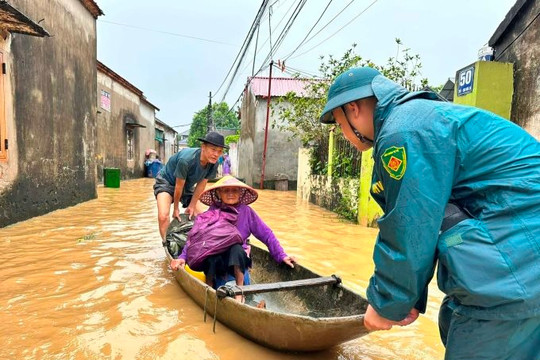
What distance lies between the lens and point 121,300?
3576 millimetres

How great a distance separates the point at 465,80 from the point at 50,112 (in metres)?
7.74

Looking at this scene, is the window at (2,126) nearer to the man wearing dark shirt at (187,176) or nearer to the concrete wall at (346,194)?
the man wearing dark shirt at (187,176)

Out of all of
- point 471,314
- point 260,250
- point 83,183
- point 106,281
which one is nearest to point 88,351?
point 106,281

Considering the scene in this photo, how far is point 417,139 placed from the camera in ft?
4.12

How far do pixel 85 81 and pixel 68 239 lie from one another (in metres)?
5.51

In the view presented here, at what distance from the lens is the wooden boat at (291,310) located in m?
2.29

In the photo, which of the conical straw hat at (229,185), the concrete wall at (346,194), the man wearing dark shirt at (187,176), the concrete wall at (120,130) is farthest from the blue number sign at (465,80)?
the concrete wall at (120,130)

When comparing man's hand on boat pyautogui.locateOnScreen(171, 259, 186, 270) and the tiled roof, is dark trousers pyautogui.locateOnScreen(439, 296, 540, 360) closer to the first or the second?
man's hand on boat pyautogui.locateOnScreen(171, 259, 186, 270)

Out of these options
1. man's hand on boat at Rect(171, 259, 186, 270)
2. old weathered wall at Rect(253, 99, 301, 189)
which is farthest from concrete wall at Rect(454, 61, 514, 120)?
old weathered wall at Rect(253, 99, 301, 189)

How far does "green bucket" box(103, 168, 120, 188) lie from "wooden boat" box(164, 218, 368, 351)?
1177cm

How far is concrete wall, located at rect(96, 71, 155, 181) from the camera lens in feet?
52.5

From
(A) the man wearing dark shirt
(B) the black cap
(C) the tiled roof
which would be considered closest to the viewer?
(B) the black cap

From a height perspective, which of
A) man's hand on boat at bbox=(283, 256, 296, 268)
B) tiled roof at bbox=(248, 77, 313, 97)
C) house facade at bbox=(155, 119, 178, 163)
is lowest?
man's hand on boat at bbox=(283, 256, 296, 268)

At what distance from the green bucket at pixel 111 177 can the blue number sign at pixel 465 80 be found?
11954mm
